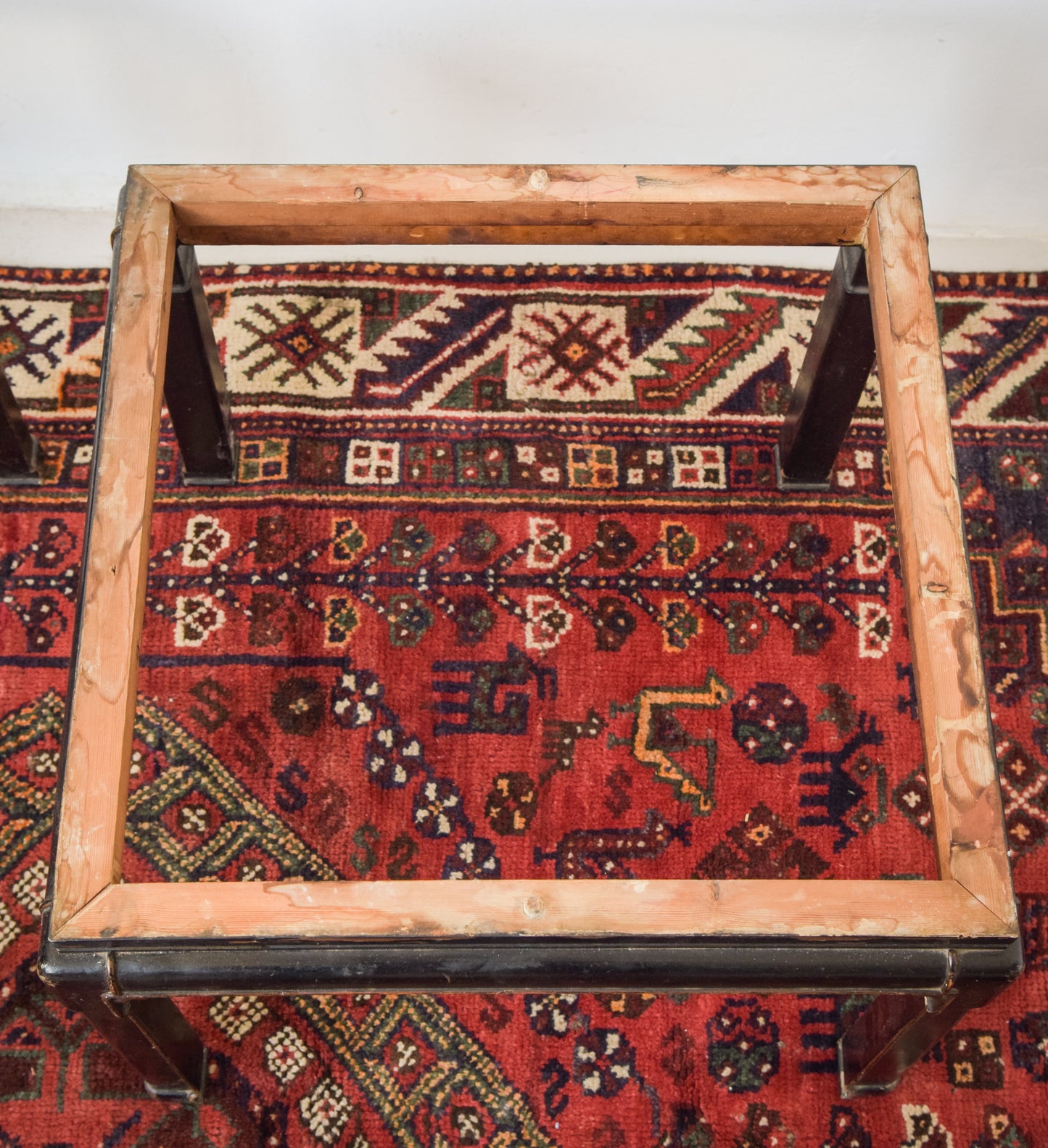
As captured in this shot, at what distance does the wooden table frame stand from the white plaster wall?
15.3 inches

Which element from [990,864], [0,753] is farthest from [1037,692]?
[0,753]

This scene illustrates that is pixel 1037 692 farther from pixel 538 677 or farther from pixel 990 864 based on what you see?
pixel 538 677

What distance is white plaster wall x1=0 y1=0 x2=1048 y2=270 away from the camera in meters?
1.48

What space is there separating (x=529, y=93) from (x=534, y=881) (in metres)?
1.21

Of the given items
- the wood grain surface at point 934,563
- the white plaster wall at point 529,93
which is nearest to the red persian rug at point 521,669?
the white plaster wall at point 529,93

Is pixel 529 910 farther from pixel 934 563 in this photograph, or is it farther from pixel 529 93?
pixel 529 93

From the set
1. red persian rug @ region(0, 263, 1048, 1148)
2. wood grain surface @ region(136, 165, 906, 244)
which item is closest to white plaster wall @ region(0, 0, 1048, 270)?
red persian rug @ region(0, 263, 1048, 1148)

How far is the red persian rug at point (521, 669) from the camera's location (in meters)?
1.29

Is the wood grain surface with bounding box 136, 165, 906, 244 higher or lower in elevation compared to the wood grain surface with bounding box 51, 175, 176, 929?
higher

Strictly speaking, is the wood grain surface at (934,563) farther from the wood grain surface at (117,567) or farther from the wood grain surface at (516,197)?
the wood grain surface at (117,567)

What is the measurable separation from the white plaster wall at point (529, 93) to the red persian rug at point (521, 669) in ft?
0.54

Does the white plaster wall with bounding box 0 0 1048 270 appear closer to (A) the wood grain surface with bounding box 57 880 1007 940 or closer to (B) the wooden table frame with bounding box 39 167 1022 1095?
(B) the wooden table frame with bounding box 39 167 1022 1095

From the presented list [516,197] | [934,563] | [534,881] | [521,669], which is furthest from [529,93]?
[534,881]

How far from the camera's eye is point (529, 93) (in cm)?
158
